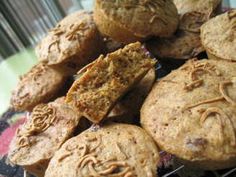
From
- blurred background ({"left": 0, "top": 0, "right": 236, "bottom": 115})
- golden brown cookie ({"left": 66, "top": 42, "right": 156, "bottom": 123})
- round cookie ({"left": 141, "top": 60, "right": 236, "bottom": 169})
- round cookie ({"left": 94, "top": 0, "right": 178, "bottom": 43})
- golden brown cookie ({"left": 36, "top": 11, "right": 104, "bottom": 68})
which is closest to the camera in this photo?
round cookie ({"left": 141, "top": 60, "right": 236, "bottom": 169})

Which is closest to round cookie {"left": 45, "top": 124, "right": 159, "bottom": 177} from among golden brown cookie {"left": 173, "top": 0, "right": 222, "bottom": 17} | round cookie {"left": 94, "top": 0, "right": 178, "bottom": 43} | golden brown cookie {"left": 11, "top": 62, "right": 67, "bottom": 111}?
round cookie {"left": 94, "top": 0, "right": 178, "bottom": 43}

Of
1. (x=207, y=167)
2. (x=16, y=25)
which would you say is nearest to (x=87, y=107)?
(x=207, y=167)

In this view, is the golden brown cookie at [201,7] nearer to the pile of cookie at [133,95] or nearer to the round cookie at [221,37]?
the pile of cookie at [133,95]

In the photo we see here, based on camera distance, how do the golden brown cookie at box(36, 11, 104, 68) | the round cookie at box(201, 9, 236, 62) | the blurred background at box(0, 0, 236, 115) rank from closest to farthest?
the round cookie at box(201, 9, 236, 62) < the golden brown cookie at box(36, 11, 104, 68) < the blurred background at box(0, 0, 236, 115)

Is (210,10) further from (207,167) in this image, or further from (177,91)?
(207,167)

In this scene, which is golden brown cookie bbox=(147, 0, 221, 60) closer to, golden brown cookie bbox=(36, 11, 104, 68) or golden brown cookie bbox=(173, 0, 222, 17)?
golden brown cookie bbox=(173, 0, 222, 17)

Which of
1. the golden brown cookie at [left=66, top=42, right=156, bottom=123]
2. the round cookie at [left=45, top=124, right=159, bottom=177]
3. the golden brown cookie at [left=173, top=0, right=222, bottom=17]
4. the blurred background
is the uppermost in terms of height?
the golden brown cookie at [left=66, top=42, right=156, bottom=123]
